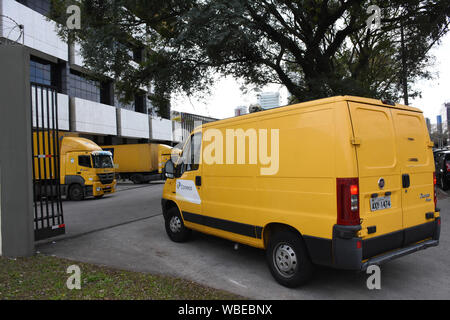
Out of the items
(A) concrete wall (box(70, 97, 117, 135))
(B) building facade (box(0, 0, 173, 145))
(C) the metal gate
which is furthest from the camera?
(A) concrete wall (box(70, 97, 117, 135))

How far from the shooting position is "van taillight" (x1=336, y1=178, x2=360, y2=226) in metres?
3.65

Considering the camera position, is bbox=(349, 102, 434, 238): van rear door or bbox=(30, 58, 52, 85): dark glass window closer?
bbox=(349, 102, 434, 238): van rear door

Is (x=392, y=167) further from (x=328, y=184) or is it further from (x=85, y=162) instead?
(x=85, y=162)

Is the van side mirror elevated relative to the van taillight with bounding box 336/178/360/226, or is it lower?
elevated

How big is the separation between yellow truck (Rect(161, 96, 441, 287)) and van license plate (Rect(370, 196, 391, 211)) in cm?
1

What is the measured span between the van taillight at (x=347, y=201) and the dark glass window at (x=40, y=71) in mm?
24635

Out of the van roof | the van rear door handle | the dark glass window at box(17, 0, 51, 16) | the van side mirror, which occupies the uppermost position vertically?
the dark glass window at box(17, 0, 51, 16)

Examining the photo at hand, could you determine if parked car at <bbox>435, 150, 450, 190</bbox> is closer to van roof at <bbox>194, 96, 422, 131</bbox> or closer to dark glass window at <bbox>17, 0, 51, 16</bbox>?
van roof at <bbox>194, 96, 422, 131</bbox>

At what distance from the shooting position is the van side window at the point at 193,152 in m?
6.05

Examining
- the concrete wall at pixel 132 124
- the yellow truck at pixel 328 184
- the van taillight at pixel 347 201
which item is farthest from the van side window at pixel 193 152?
the concrete wall at pixel 132 124

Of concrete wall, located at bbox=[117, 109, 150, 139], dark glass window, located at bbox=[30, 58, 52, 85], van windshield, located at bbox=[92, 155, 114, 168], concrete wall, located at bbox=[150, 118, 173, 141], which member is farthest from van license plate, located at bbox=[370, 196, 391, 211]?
concrete wall, located at bbox=[150, 118, 173, 141]

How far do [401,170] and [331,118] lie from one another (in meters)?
1.28
